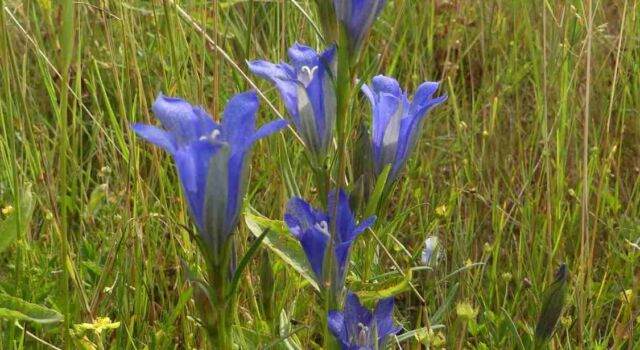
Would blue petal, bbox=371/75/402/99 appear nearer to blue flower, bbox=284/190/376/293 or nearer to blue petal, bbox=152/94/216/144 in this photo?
blue flower, bbox=284/190/376/293

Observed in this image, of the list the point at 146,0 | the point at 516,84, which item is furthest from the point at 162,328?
the point at 146,0

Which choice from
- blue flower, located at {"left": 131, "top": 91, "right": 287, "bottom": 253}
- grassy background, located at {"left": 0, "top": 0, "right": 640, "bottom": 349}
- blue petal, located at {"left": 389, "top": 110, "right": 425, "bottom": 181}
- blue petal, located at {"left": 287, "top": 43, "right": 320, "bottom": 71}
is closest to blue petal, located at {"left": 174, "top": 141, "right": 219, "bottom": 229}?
blue flower, located at {"left": 131, "top": 91, "right": 287, "bottom": 253}

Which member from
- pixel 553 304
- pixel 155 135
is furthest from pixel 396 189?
pixel 155 135

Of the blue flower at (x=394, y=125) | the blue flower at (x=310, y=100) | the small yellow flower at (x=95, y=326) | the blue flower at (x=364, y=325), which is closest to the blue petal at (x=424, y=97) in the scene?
the blue flower at (x=394, y=125)

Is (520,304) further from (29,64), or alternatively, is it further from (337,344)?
(29,64)

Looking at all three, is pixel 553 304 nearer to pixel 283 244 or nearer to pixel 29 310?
pixel 283 244
